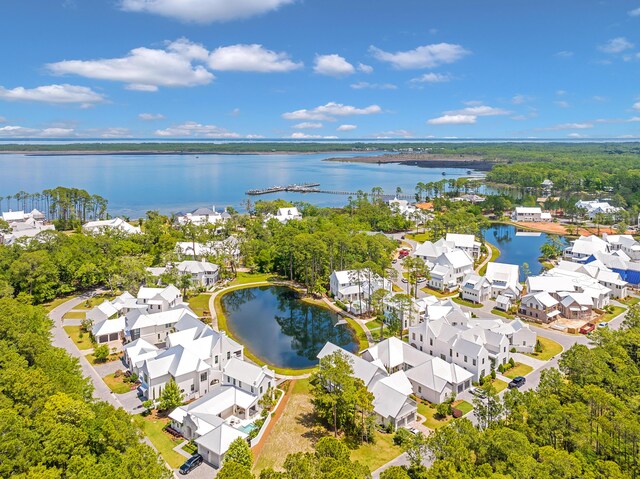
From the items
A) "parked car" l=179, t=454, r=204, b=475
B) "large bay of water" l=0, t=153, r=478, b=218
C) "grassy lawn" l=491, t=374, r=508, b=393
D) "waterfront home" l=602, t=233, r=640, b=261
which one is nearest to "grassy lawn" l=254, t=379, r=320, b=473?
"parked car" l=179, t=454, r=204, b=475

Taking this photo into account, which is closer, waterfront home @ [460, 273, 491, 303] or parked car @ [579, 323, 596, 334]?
parked car @ [579, 323, 596, 334]

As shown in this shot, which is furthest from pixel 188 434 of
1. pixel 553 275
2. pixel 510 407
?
pixel 553 275

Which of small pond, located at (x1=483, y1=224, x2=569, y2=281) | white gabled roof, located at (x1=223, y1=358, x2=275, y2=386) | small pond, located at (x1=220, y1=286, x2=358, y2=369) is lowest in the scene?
small pond, located at (x1=220, y1=286, x2=358, y2=369)

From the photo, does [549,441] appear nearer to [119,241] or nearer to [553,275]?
[553,275]

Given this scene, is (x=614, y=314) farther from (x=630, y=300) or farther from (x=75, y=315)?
(x=75, y=315)

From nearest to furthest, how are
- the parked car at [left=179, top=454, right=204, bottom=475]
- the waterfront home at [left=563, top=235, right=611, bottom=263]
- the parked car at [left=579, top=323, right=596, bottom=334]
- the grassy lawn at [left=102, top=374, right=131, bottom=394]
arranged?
the parked car at [left=179, top=454, right=204, bottom=475] < the grassy lawn at [left=102, top=374, right=131, bottom=394] < the parked car at [left=579, top=323, right=596, bottom=334] < the waterfront home at [left=563, top=235, right=611, bottom=263]

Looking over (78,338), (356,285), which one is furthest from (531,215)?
(78,338)

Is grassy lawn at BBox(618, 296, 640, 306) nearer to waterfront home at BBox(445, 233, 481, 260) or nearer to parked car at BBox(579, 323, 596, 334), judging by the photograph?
parked car at BBox(579, 323, 596, 334)
